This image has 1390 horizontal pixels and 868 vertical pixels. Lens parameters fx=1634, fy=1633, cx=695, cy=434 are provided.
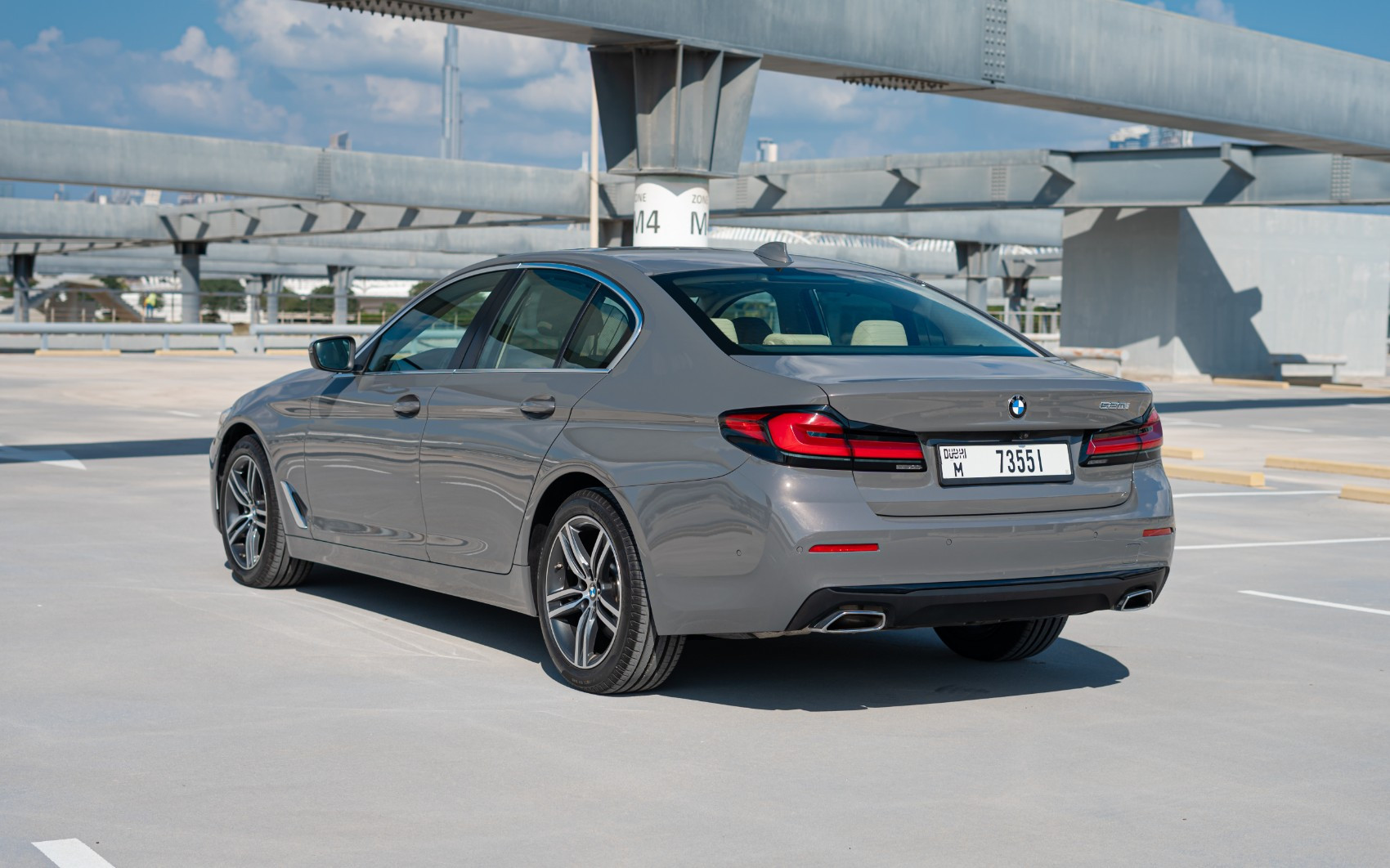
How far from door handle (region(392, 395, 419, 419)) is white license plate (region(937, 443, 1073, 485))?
239 cm

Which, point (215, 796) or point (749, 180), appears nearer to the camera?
point (215, 796)

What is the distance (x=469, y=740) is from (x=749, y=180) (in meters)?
35.7

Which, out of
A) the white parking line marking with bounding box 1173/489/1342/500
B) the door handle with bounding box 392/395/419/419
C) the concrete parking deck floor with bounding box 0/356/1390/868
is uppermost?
the door handle with bounding box 392/395/419/419

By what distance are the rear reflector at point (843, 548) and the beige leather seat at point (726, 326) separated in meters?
0.89

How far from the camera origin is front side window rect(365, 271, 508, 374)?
22.0 feet

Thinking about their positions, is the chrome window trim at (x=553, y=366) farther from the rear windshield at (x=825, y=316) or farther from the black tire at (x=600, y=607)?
the black tire at (x=600, y=607)

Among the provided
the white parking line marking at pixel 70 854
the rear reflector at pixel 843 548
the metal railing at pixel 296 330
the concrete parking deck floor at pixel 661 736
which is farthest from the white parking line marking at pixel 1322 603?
the metal railing at pixel 296 330

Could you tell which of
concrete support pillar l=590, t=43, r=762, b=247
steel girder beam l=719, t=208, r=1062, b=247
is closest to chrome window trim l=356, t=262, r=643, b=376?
concrete support pillar l=590, t=43, r=762, b=247

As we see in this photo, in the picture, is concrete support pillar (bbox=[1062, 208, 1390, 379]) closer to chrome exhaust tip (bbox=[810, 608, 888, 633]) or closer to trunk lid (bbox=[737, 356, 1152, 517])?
trunk lid (bbox=[737, 356, 1152, 517])

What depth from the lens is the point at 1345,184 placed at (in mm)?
31562

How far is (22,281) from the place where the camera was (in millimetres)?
73875

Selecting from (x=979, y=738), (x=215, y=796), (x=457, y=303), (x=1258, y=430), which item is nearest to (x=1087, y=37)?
(x=1258, y=430)

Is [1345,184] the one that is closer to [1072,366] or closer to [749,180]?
[749,180]

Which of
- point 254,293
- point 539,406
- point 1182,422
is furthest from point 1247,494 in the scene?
point 254,293
